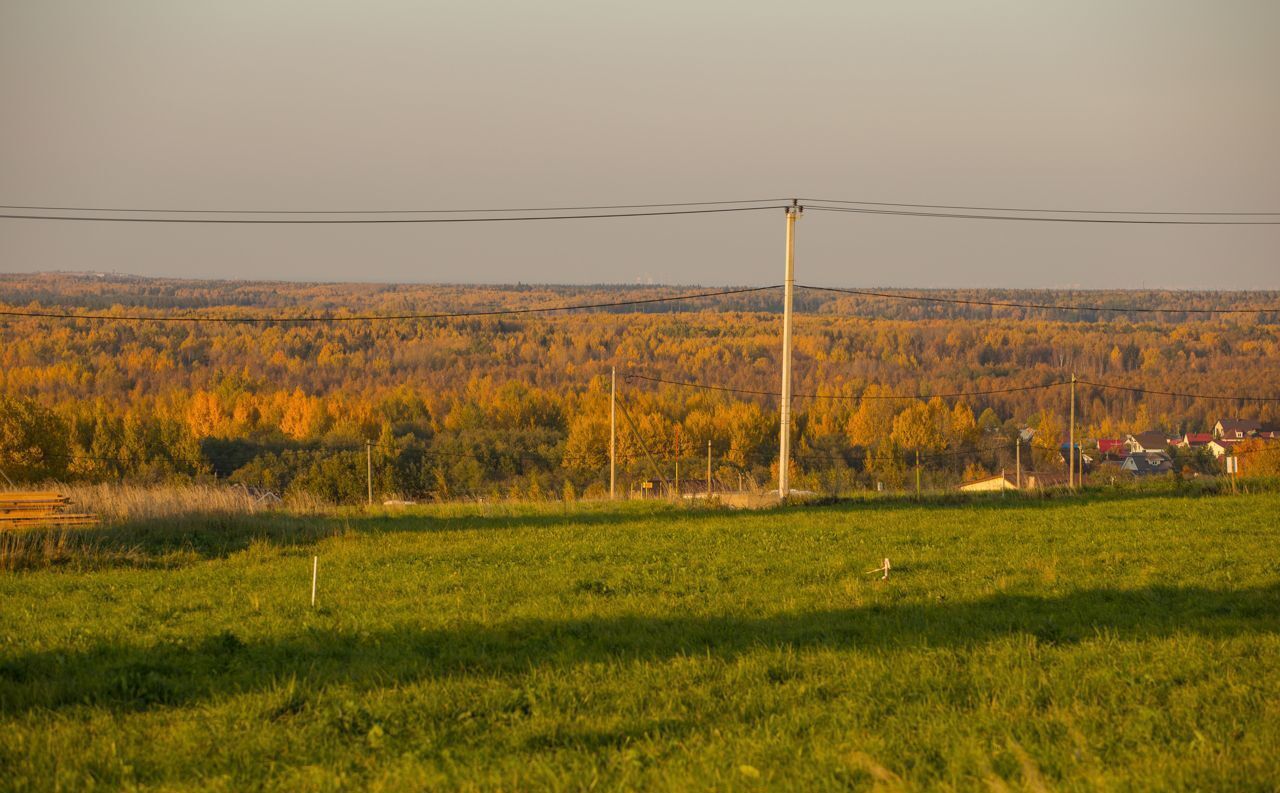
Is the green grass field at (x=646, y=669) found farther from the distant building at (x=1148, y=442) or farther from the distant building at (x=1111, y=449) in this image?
the distant building at (x=1148, y=442)

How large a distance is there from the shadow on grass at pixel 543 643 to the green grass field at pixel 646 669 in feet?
0.15

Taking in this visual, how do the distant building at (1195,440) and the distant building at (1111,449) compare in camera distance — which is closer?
the distant building at (1195,440)

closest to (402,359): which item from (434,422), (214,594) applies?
(434,422)

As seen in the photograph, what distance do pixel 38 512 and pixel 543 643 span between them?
45.2ft

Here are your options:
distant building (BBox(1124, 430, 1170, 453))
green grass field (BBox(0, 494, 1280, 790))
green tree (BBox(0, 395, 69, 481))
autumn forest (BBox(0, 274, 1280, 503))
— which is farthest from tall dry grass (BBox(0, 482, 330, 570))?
distant building (BBox(1124, 430, 1170, 453))

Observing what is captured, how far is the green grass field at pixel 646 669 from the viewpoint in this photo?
675cm

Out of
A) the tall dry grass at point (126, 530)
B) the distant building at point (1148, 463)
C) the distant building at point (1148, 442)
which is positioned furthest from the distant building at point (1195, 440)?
the tall dry grass at point (126, 530)

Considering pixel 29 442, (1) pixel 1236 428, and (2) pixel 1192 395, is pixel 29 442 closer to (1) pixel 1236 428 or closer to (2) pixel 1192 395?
(1) pixel 1236 428

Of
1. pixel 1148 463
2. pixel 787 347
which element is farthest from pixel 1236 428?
pixel 787 347

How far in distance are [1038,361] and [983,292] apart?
2090 inches

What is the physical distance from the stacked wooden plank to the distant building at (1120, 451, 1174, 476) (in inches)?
2761

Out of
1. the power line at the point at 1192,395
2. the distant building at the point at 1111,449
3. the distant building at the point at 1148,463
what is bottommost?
the distant building at the point at 1111,449

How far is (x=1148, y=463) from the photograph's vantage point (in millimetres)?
84062

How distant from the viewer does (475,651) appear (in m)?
9.92
